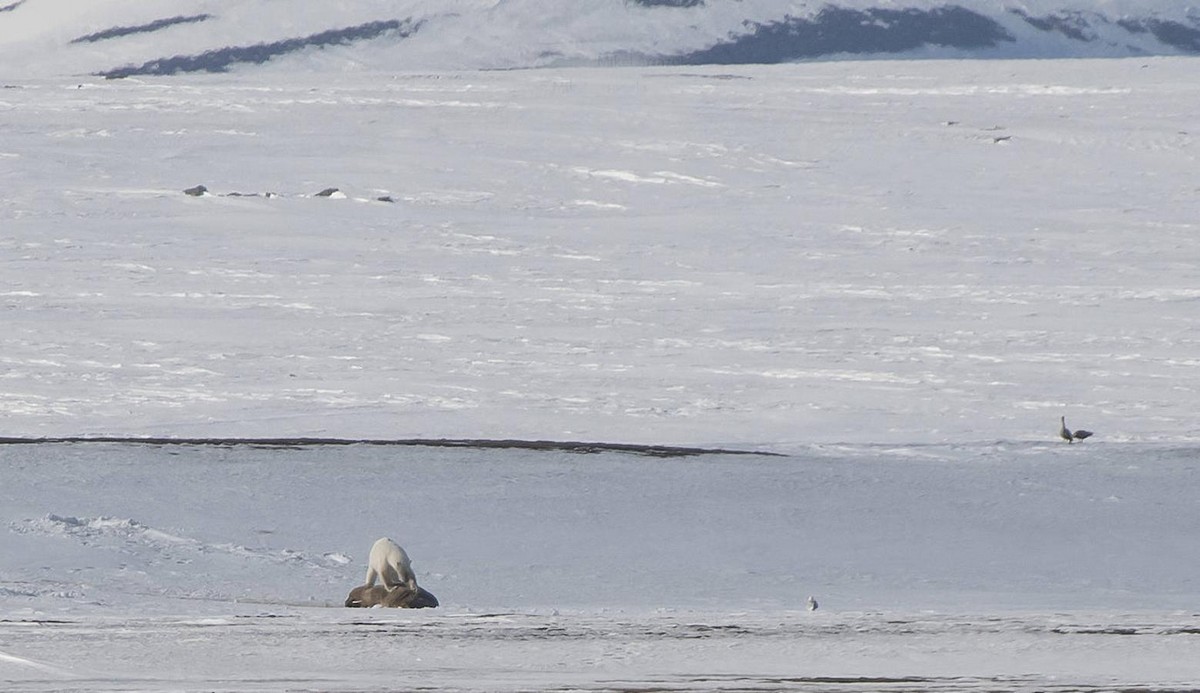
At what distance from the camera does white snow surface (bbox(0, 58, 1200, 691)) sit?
6.80 feet

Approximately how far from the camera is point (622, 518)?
497 centimetres

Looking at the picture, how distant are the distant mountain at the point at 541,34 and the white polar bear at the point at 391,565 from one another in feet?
50.9

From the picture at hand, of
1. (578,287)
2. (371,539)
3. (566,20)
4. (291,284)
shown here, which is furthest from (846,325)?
(566,20)

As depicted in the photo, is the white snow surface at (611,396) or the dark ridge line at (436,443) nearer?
the white snow surface at (611,396)

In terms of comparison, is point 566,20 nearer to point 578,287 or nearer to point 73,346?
point 578,287

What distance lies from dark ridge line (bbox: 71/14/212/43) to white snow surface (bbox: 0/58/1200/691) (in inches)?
175

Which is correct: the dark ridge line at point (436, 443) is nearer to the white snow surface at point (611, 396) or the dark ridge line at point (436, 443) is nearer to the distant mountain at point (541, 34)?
the white snow surface at point (611, 396)

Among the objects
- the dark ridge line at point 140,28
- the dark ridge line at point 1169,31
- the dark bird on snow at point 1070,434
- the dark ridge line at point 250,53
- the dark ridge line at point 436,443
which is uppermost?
the dark ridge line at point 140,28

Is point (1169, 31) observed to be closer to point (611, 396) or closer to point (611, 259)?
point (611, 259)

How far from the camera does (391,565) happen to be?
369 centimetres

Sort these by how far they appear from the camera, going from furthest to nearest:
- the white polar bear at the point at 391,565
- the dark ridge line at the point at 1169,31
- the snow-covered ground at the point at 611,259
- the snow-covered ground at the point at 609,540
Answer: the dark ridge line at the point at 1169,31 → the snow-covered ground at the point at 611,259 → the white polar bear at the point at 391,565 → the snow-covered ground at the point at 609,540

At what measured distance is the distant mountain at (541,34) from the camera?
63.0 feet

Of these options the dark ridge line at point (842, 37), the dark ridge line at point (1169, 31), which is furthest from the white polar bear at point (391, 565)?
the dark ridge line at point (1169, 31)

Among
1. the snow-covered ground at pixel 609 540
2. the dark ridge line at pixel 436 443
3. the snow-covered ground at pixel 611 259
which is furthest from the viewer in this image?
the snow-covered ground at pixel 611 259
